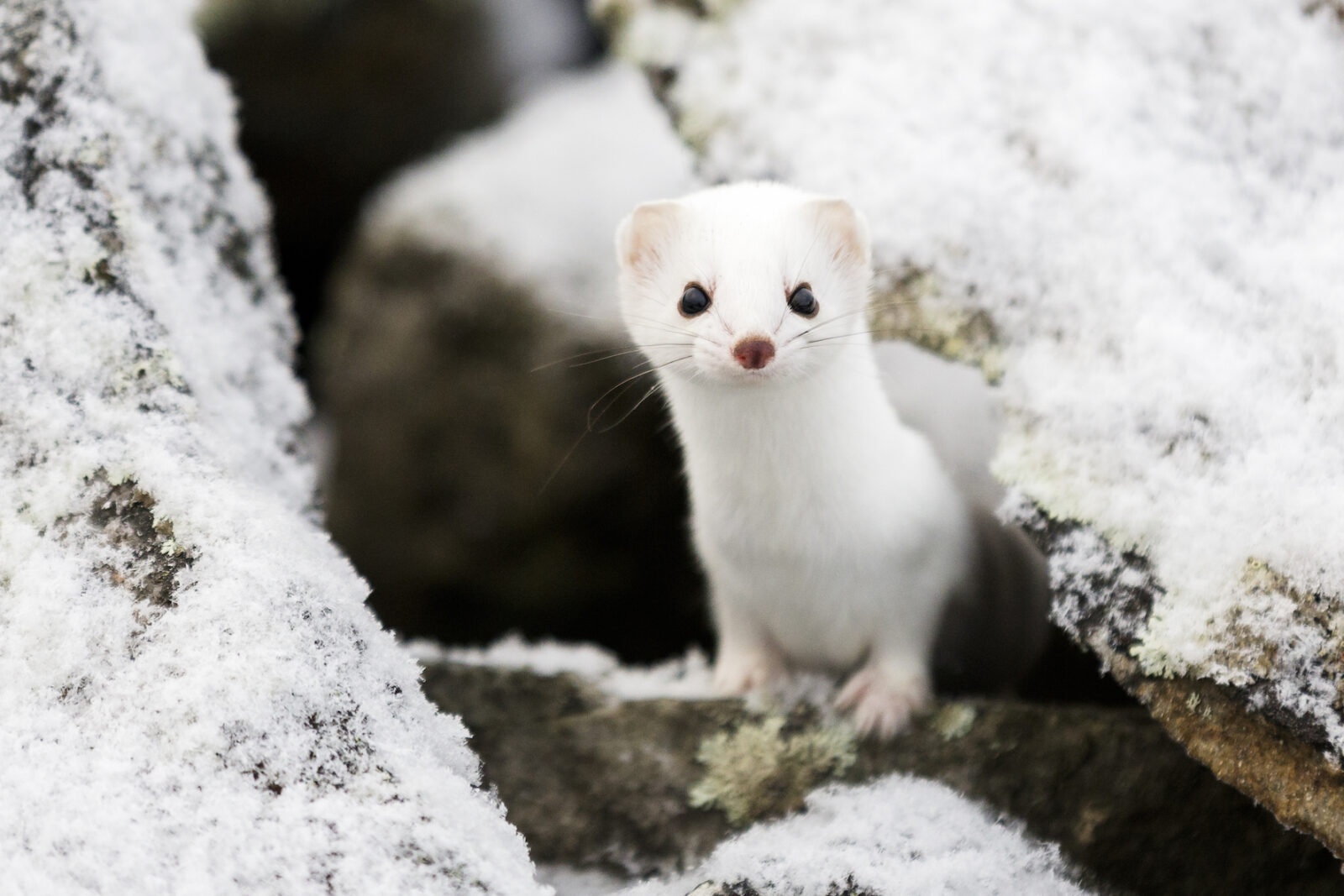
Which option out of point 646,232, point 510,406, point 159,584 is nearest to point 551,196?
point 510,406

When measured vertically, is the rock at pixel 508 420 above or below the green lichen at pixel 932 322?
below

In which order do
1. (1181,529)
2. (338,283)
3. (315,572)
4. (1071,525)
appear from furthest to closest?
1. (338,283)
2. (1071,525)
3. (1181,529)
4. (315,572)

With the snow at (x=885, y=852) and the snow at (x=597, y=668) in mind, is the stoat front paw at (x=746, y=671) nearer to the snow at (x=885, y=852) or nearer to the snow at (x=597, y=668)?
the snow at (x=597, y=668)

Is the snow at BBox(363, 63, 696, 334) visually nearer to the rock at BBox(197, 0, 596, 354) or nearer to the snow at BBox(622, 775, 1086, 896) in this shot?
the rock at BBox(197, 0, 596, 354)

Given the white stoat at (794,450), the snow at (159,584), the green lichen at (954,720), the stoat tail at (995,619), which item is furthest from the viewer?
the stoat tail at (995,619)

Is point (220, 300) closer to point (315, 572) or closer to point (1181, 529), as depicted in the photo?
point (315, 572)

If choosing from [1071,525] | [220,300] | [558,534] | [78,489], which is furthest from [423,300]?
[1071,525]

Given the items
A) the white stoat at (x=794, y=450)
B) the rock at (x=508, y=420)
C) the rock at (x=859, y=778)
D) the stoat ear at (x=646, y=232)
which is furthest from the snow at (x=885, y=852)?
the rock at (x=508, y=420)

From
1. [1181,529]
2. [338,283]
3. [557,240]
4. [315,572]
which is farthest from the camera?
[338,283]
